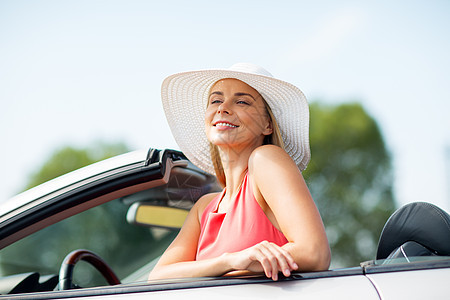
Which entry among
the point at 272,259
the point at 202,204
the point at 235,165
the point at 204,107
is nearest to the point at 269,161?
the point at 235,165

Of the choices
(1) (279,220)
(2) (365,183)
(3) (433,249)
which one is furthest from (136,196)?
(2) (365,183)

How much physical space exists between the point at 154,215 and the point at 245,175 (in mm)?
883

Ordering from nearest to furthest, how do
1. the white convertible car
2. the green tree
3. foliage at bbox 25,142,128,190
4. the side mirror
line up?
the white convertible car, the side mirror, the green tree, foliage at bbox 25,142,128,190

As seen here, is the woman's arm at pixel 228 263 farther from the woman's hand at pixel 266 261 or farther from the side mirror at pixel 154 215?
the side mirror at pixel 154 215

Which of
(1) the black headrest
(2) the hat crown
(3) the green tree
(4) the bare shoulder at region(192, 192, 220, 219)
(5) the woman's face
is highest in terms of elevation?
(2) the hat crown

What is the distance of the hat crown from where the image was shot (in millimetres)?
1887

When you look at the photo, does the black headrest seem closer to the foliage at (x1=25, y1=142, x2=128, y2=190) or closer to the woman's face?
the woman's face

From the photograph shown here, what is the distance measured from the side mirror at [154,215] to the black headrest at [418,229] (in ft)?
3.79

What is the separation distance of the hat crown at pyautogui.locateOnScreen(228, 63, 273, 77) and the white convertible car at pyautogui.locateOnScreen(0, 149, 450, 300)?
453 mm

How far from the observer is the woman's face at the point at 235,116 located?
6.15 feet

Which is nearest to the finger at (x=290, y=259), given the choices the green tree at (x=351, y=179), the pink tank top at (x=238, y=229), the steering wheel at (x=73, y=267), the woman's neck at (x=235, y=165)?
the pink tank top at (x=238, y=229)

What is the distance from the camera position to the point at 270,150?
66.9 inches

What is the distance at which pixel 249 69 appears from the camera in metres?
1.90

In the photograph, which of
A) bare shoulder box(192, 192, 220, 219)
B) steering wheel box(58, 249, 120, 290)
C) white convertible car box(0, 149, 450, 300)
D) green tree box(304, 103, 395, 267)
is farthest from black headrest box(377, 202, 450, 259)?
green tree box(304, 103, 395, 267)
